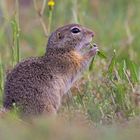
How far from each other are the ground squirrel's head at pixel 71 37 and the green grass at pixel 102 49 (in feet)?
1.11

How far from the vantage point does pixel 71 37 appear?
7.31 m

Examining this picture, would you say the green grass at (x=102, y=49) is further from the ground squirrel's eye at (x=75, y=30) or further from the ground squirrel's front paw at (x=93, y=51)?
the ground squirrel's eye at (x=75, y=30)

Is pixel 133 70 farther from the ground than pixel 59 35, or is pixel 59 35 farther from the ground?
pixel 59 35

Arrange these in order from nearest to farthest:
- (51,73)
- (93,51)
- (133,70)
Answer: (51,73) → (133,70) → (93,51)

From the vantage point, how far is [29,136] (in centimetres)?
503

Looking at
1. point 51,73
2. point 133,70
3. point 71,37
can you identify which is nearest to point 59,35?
point 71,37

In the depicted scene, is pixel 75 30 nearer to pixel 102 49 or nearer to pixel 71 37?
pixel 71 37

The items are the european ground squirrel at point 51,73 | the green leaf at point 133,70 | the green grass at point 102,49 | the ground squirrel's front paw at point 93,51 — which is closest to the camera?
the european ground squirrel at point 51,73

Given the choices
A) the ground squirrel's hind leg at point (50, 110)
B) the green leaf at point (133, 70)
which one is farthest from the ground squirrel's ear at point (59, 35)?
the ground squirrel's hind leg at point (50, 110)

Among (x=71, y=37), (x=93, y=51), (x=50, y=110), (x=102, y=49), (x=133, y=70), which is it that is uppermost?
(x=102, y=49)

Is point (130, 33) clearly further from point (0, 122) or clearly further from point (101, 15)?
point (0, 122)

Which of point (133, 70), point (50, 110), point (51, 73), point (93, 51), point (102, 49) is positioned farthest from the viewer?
point (102, 49)

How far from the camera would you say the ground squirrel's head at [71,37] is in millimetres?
7262

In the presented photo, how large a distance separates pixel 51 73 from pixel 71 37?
0.56m
